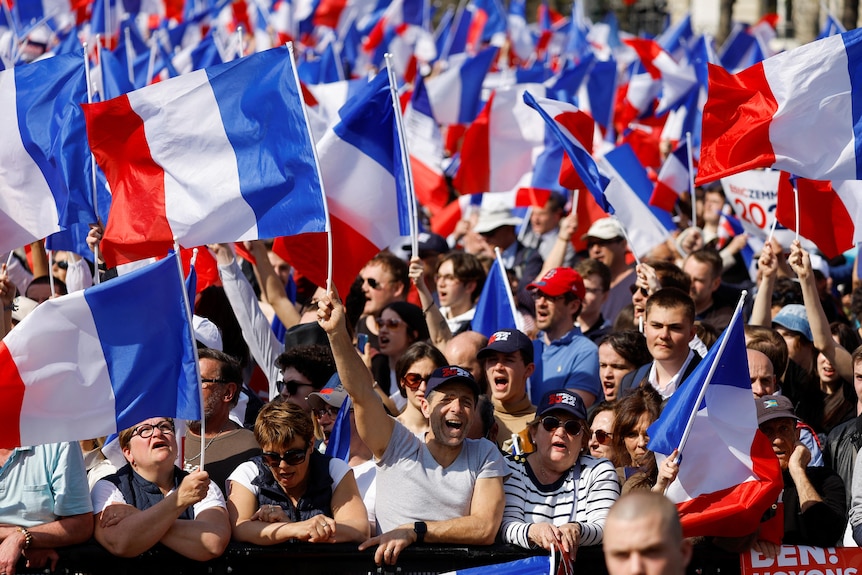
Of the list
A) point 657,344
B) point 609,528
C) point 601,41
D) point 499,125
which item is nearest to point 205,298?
point 657,344

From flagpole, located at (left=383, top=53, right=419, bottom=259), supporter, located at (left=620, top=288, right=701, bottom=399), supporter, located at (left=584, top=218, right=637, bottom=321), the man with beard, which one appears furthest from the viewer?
supporter, located at (left=584, top=218, right=637, bottom=321)

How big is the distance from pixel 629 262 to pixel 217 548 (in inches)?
274

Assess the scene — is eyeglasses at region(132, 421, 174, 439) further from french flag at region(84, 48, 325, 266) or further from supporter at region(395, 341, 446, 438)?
supporter at region(395, 341, 446, 438)

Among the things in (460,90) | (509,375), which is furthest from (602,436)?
(460,90)

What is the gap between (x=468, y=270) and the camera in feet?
30.1

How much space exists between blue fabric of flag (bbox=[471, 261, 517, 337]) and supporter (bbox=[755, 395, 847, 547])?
2666 millimetres

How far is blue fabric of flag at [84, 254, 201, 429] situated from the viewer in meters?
5.47

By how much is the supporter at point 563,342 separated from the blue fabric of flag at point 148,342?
8.82 feet

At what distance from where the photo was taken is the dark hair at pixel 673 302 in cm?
698

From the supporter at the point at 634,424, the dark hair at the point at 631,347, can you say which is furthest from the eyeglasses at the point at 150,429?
the dark hair at the point at 631,347

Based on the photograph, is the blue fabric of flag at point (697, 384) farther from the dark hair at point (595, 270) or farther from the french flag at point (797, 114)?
the dark hair at point (595, 270)

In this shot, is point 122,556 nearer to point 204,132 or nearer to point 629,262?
point 204,132

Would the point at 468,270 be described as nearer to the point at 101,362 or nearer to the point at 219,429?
the point at 219,429

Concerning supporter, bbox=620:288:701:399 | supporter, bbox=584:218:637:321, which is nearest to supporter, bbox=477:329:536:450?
supporter, bbox=620:288:701:399
